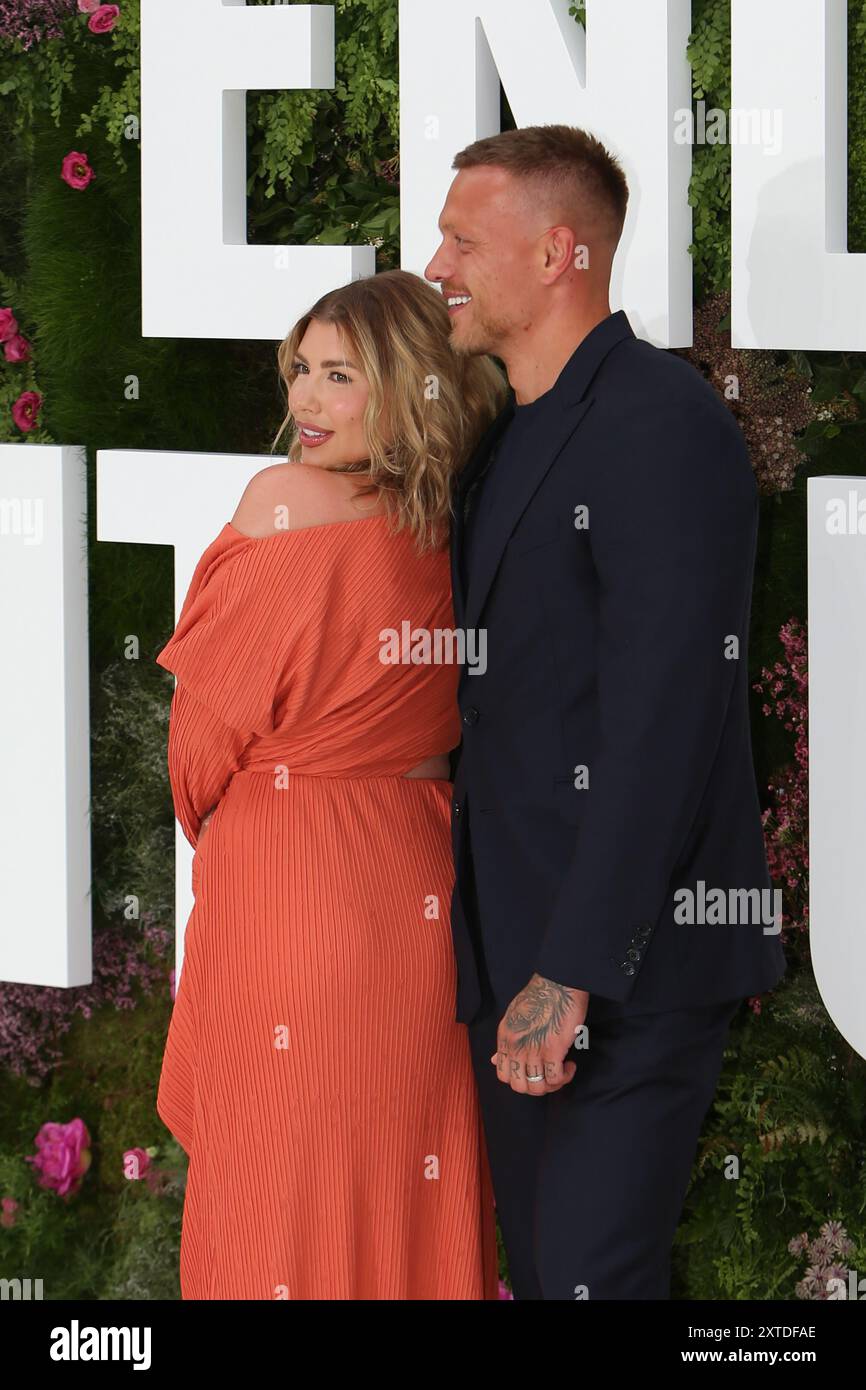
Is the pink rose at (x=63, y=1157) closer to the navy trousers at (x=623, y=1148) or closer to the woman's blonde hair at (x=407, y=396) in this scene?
the navy trousers at (x=623, y=1148)

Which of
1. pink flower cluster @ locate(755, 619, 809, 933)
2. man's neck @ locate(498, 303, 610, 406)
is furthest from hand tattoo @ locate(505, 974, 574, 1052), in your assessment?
pink flower cluster @ locate(755, 619, 809, 933)

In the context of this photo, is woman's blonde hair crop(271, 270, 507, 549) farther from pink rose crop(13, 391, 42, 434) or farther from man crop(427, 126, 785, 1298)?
pink rose crop(13, 391, 42, 434)

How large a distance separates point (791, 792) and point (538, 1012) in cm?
107

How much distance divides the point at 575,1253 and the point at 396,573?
1028mm

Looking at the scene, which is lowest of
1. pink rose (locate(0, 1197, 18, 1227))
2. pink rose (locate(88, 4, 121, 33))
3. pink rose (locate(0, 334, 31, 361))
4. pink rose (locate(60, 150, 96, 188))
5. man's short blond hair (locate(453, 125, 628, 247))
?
pink rose (locate(0, 1197, 18, 1227))

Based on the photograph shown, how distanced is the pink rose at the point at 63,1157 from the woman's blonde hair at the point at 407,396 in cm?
196

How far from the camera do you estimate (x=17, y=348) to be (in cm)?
398

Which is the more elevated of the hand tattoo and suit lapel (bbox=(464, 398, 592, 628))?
suit lapel (bbox=(464, 398, 592, 628))

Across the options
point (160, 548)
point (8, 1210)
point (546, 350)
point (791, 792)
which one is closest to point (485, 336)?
point (546, 350)

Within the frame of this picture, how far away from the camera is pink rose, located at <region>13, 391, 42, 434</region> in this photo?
3977 millimetres

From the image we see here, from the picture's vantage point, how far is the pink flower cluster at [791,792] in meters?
3.36

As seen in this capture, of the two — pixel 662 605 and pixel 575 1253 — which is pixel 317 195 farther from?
pixel 575 1253

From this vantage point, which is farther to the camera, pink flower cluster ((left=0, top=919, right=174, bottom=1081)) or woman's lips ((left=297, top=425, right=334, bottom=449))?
pink flower cluster ((left=0, top=919, right=174, bottom=1081))

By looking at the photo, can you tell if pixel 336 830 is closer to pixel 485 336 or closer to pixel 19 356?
pixel 485 336
